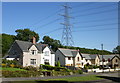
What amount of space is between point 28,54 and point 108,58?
44595 millimetres

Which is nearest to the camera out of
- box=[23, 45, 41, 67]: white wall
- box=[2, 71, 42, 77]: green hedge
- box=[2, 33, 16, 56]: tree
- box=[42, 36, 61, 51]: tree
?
box=[2, 71, 42, 77]: green hedge

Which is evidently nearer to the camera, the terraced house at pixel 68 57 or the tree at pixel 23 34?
the terraced house at pixel 68 57

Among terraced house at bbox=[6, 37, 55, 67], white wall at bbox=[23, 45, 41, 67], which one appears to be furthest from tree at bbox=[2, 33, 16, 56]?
white wall at bbox=[23, 45, 41, 67]

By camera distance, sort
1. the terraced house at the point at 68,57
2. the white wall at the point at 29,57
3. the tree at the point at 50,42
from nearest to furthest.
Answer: the white wall at the point at 29,57 < the terraced house at the point at 68,57 < the tree at the point at 50,42

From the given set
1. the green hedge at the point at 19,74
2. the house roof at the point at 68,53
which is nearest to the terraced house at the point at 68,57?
the house roof at the point at 68,53

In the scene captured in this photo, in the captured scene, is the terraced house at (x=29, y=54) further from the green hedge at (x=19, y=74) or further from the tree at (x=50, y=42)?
the tree at (x=50, y=42)

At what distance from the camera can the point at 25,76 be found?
2680 centimetres

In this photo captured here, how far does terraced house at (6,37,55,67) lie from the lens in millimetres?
41406

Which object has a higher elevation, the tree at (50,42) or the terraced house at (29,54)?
the tree at (50,42)

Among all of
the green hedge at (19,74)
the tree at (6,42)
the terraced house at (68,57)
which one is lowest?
the green hedge at (19,74)

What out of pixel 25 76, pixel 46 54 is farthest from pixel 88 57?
pixel 25 76

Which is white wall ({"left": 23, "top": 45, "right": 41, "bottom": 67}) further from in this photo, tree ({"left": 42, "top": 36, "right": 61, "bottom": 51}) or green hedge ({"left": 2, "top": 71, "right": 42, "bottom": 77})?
tree ({"left": 42, "top": 36, "right": 61, "bottom": 51})

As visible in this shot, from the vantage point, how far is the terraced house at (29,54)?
1630 inches

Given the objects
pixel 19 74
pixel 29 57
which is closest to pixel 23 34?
pixel 29 57
